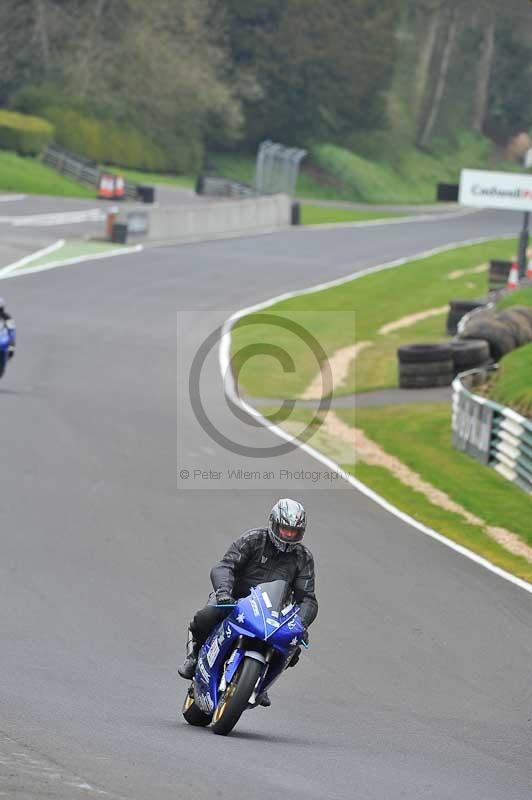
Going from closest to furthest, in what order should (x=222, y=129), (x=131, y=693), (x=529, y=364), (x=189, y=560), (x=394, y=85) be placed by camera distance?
(x=131, y=693) < (x=189, y=560) < (x=529, y=364) < (x=222, y=129) < (x=394, y=85)

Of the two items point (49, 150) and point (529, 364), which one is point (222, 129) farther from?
point (529, 364)

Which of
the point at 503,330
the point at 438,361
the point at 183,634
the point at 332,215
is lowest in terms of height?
the point at 332,215

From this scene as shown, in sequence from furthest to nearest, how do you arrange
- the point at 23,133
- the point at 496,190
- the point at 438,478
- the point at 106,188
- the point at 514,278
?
the point at 23,133, the point at 106,188, the point at 496,190, the point at 514,278, the point at 438,478

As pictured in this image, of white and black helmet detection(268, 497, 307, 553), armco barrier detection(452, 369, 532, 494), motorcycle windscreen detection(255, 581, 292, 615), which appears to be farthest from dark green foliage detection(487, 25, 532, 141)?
motorcycle windscreen detection(255, 581, 292, 615)

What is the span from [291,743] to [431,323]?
100.0 feet

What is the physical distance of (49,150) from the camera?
72625mm

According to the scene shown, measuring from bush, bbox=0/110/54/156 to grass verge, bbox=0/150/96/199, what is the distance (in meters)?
0.65

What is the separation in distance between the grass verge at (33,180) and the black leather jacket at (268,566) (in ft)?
188

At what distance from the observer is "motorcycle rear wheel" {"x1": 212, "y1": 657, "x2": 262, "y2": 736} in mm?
8867

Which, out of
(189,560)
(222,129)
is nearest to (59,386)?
(189,560)

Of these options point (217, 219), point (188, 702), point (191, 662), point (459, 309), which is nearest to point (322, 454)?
point (191, 662)

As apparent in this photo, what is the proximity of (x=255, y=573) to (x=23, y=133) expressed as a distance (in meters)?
64.5

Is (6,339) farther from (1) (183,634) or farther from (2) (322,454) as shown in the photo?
(1) (183,634)

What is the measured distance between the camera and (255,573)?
9742mm
